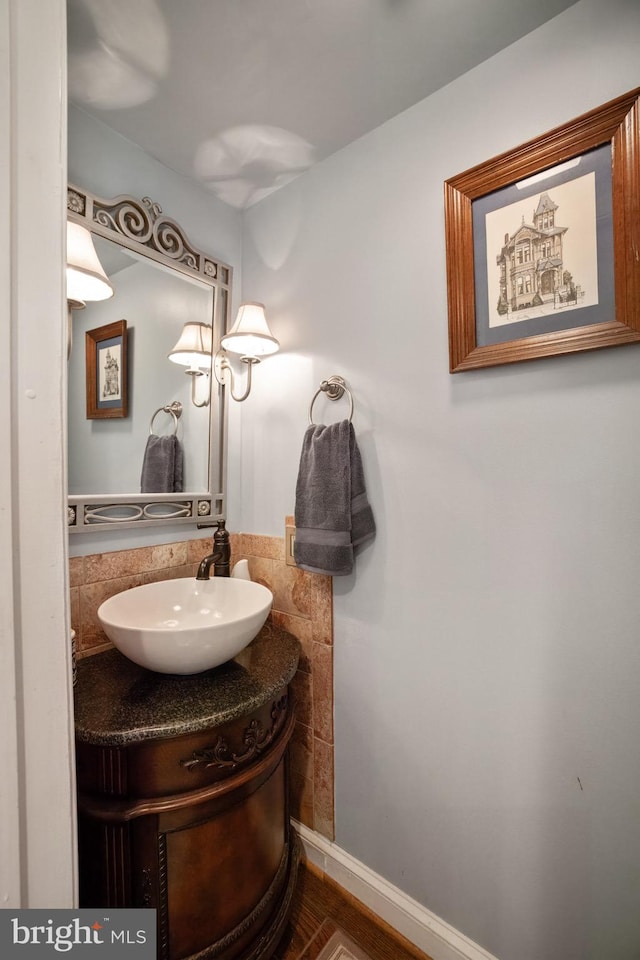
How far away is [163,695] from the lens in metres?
0.94

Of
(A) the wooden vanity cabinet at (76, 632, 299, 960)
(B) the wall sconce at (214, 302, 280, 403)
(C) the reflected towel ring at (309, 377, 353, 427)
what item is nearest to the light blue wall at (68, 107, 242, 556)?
(B) the wall sconce at (214, 302, 280, 403)

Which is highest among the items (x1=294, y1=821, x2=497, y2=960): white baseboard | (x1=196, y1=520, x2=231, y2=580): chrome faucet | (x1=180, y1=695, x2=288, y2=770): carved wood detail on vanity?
(x1=196, y1=520, x2=231, y2=580): chrome faucet

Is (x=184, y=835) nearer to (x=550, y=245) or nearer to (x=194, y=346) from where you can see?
(x=194, y=346)

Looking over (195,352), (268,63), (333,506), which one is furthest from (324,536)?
(268,63)

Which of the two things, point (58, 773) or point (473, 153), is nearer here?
point (58, 773)

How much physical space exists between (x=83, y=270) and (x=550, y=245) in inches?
48.8

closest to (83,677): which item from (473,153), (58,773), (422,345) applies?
(58,773)

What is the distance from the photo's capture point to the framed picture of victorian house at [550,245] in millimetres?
841

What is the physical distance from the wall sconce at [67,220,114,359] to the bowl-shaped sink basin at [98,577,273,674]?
75 centimetres

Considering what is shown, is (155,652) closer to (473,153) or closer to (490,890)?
(490,890)

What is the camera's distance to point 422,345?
3.77 ft

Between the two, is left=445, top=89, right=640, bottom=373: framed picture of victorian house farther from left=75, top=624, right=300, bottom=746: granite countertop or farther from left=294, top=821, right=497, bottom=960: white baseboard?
left=294, top=821, right=497, bottom=960: white baseboard

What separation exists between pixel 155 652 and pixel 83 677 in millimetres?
286

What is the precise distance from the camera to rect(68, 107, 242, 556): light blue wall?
1175 mm
